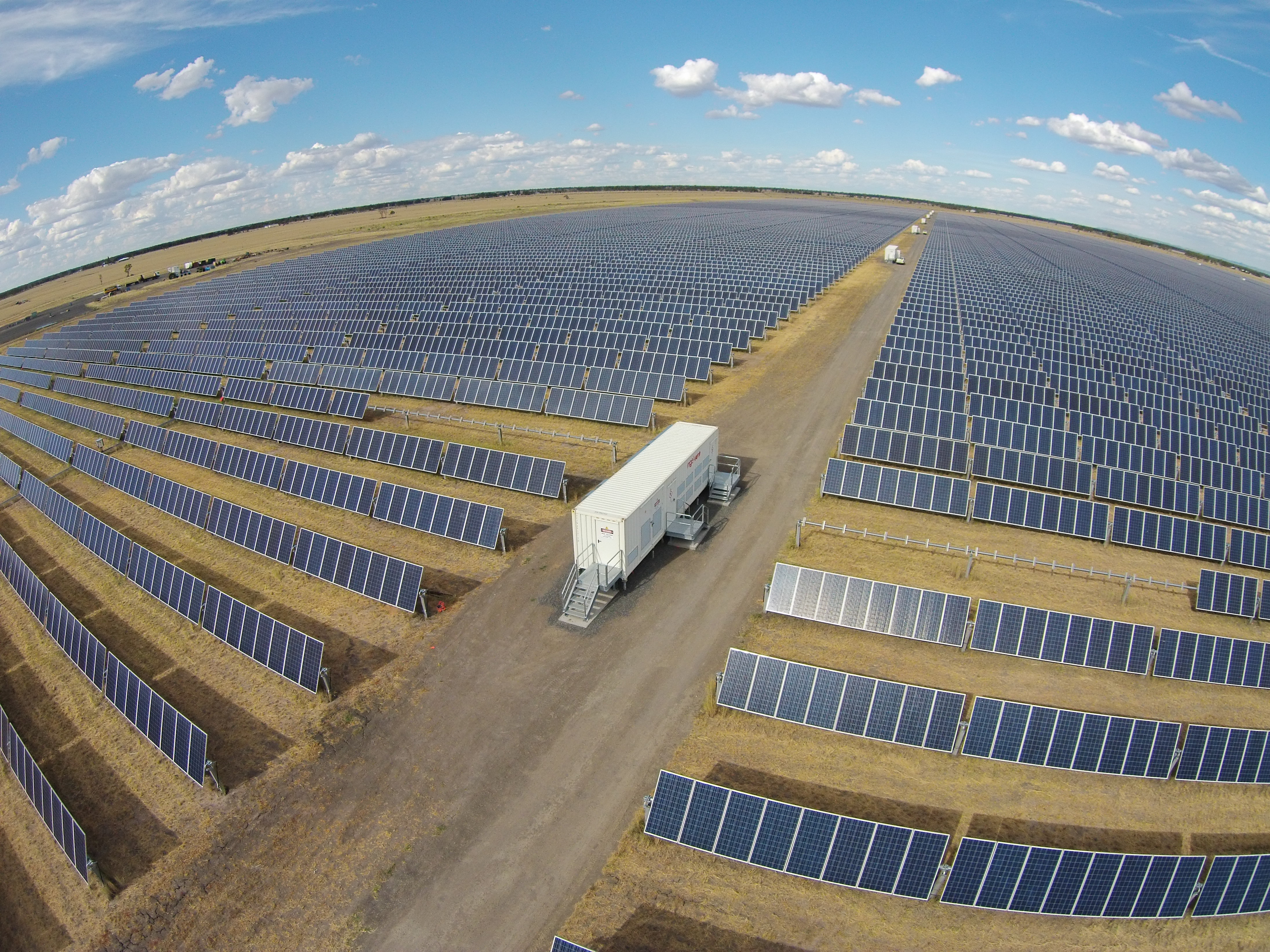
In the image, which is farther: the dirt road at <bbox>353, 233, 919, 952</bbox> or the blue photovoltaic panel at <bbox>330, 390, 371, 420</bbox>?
the blue photovoltaic panel at <bbox>330, 390, 371, 420</bbox>

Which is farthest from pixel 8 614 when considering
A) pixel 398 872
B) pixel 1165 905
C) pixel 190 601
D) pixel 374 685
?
pixel 1165 905

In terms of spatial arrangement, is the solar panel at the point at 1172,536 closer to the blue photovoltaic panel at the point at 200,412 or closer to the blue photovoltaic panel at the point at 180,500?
the blue photovoltaic panel at the point at 180,500

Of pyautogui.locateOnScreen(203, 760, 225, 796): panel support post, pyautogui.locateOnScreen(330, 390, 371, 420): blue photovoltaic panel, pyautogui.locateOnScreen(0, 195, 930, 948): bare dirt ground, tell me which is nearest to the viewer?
pyautogui.locateOnScreen(0, 195, 930, 948): bare dirt ground

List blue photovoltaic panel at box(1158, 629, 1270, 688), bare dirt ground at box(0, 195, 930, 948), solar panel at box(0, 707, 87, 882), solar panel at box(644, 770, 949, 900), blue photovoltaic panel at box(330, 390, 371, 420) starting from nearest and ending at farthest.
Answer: solar panel at box(644, 770, 949, 900)
bare dirt ground at box(0, 195, 930, 948)
solar panel at box(0, 707, 87, 882)
blue photovoltaic panel at box(1158, 629, 1270, 688)
blue photovoltaic panel at box(330, 390, 371, 420)

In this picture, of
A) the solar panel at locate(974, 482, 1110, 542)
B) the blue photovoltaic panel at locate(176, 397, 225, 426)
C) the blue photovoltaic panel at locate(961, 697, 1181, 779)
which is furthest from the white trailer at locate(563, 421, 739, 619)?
the blue photovoltaic panel at locate(176, 397, 225, 426)

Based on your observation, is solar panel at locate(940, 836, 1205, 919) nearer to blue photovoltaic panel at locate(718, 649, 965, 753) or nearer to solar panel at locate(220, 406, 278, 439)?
blue photovoltaic panel at locate(718, 649, 965, 753)

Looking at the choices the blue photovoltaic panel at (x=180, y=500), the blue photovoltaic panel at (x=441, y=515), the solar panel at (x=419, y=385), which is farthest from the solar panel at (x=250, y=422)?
the blue photovoltaic panel at (x=441, y=515)
